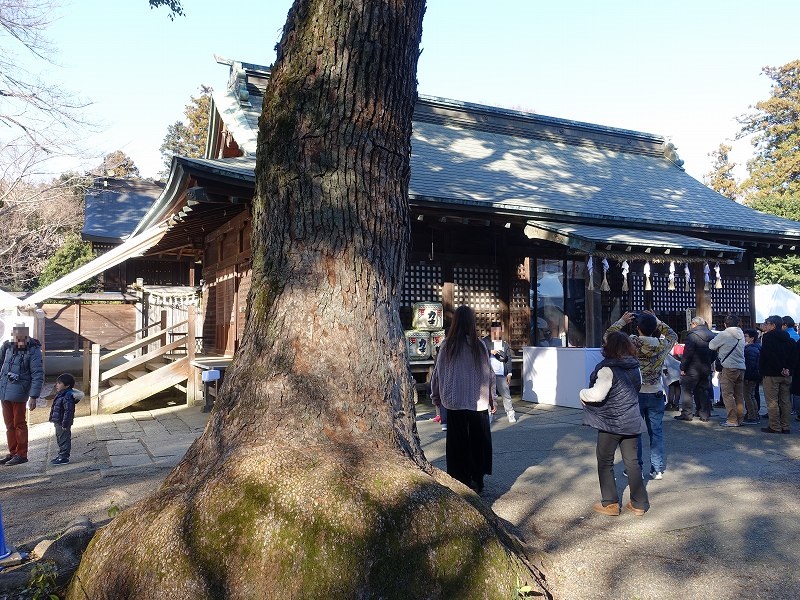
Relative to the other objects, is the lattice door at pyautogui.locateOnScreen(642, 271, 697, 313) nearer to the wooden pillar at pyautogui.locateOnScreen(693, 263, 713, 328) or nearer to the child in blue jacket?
the wooden pillar at pyautogui.locateOnScreen(693, 263, 713, 328)

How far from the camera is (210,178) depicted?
9.59 meters

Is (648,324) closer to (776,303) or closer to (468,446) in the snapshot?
(468,446)

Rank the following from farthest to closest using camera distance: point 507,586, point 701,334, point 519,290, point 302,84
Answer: point 519,290 → point 701,334 → point 302,84 → point 507,586

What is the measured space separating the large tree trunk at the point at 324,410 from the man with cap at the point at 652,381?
311 cm

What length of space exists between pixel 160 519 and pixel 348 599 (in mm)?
1024

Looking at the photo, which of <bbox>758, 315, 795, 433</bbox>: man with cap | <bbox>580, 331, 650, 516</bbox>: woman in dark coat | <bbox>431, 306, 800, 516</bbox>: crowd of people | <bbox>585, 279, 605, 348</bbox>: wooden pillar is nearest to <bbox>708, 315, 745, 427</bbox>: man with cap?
<bbox>431, 306, 800, 516</bbox>: crowd of people

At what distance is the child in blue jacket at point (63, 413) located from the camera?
24.8 ft

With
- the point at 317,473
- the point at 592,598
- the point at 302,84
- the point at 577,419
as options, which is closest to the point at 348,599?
the point at 317,473

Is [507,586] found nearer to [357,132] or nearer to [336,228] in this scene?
[336,228]

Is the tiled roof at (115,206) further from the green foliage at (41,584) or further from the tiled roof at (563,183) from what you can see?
the green foliage at (41,584)

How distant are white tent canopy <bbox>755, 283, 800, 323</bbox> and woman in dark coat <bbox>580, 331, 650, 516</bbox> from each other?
1704 cm

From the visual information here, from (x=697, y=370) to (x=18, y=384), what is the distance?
29.4ft

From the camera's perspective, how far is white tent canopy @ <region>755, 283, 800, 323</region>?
19.6 meters

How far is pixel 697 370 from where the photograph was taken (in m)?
9.43
